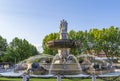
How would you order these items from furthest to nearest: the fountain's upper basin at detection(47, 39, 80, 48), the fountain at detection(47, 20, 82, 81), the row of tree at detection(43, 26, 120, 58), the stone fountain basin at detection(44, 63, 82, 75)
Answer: the row of tree at detection(43, 26, 120, 58) → the fountain's upper basin at detection(47, 39, 80, 48) → the fountain at detection(47, 20, 82, 81) → the stone fountain basin at detection(44, 63, 82, 75)

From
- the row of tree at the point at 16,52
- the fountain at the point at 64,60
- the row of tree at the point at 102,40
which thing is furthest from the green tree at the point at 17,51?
the fountain at the point at 64,60

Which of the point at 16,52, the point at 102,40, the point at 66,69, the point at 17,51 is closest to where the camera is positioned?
the point at 66,69

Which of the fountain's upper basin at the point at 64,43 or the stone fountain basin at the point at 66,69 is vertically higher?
the fountain's upper basin at the point at 64,43

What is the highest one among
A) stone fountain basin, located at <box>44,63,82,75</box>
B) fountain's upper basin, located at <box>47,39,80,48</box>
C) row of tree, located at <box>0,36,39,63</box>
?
row of tree, located at <box>0,36,39,63</box>

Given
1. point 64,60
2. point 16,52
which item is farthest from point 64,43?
point 16,52

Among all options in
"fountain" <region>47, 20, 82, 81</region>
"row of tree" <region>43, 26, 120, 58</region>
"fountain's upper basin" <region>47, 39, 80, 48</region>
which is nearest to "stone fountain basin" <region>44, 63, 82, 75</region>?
"fountain" <region>47, 20, 82, 81</region>

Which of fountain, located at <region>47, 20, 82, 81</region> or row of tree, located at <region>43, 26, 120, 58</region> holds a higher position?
row of tree, located at <region>43, 26, 120, 58</region>

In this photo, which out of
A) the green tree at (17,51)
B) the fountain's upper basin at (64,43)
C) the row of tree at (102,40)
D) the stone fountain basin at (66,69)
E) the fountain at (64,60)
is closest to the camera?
the stone fountain basin at (66,69)

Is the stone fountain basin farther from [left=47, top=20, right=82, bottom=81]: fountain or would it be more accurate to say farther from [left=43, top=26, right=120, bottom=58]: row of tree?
[left=43, top=26, right=120, bottom=58]: row of tree

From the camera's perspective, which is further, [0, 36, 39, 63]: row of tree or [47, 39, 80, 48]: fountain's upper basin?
[0, 36, 39, 63]: row of tree

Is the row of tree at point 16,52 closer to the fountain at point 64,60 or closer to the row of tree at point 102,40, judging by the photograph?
the row of tree at point 102,40

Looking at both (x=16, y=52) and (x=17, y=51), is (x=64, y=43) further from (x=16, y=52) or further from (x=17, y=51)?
(x=17, y=51)

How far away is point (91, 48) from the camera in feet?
191

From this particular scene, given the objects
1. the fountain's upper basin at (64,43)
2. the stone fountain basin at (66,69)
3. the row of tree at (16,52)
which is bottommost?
the stone fountain basin at (66,69)
